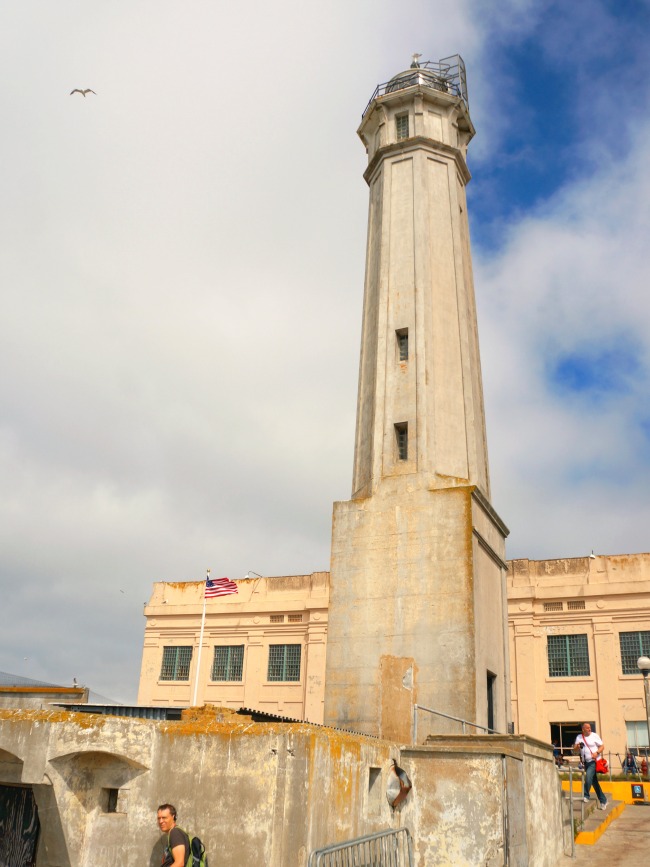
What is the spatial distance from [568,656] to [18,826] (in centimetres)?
2641

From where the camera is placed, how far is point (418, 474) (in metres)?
17.2

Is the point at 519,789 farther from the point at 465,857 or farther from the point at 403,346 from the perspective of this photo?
the point at 403,346

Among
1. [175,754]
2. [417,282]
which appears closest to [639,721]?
[417,282]

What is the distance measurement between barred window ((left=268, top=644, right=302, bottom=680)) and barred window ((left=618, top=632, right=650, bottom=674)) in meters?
14.5

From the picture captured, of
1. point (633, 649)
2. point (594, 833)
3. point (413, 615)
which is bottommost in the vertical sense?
point (594, 833)

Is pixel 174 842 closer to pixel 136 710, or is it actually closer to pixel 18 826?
pixel 18 826

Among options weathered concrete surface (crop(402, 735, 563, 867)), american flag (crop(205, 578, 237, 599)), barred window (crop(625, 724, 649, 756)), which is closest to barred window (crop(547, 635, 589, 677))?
barred window (crop(625, 724, 649, 756))

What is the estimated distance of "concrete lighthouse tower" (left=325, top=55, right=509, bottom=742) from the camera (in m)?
15.7

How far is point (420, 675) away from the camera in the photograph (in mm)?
15531

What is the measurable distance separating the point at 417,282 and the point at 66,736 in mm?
13415

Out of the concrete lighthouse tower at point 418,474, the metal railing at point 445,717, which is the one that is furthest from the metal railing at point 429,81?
the metal railing at point 445,717

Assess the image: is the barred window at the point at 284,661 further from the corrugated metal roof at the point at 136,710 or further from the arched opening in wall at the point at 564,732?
the corrugated metal roof at the point at 136,710

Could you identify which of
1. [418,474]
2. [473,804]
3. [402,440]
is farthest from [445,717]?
[402,440]

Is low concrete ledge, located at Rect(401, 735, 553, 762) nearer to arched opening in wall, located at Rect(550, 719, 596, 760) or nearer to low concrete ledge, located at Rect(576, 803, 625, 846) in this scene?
low concrete ledge, located at Rect(576, 803, 625, 846)
